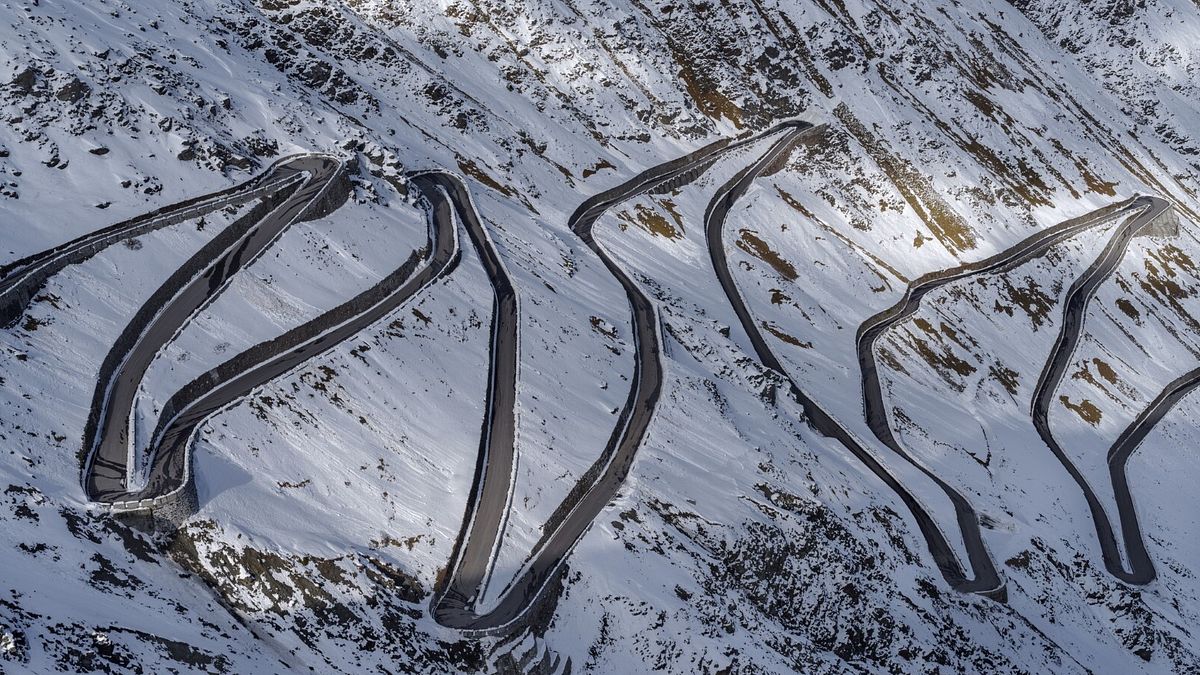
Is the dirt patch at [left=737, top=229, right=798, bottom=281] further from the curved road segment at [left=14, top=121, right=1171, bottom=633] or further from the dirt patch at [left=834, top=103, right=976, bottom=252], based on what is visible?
the dirt patch at [left=834, top=103, right=976, bottom=252]

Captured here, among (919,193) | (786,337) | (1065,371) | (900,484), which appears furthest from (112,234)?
(1065,371)

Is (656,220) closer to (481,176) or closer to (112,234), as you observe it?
(481,176)

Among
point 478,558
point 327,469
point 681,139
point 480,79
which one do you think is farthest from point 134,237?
point 681,139

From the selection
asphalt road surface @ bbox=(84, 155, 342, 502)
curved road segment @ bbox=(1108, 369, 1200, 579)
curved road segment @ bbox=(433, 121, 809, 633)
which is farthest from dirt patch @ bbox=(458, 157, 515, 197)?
curved road segment @ bbox=(1108, 369, 1200, 579)

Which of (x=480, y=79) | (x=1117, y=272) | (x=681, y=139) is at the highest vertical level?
(x=1117, y=272)

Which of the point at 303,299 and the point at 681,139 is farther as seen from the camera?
the point at 681,139

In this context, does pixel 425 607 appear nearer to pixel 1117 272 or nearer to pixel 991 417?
pixel 991 417
